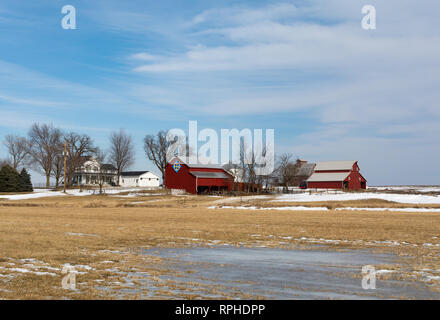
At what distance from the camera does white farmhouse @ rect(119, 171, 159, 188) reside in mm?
130625

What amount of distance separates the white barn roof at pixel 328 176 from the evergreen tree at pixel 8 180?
205ft

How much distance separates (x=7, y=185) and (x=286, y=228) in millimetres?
79294

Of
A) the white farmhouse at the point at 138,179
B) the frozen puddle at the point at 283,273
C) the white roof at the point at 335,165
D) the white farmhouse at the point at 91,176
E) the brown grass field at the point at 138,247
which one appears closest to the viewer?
the frozen puddle at the point at 283,273

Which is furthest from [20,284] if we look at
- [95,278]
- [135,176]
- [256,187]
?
[135,176]

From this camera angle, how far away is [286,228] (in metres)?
25.2

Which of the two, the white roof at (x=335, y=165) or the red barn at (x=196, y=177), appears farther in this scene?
the white roof at (x=335, y=165)

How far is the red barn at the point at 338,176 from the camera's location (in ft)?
329

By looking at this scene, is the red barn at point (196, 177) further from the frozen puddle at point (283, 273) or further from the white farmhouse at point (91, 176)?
the frozen puddle at point (283, 273)

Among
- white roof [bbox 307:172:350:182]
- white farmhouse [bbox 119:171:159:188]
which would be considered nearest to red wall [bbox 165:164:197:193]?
white roof [bbox 307:172:350:182]

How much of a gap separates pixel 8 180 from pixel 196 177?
38097mm

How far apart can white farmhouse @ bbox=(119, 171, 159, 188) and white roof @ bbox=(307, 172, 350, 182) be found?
48.3 metres

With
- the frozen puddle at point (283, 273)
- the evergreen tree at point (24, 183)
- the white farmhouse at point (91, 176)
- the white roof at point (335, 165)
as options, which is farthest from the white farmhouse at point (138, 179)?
the frozen puddle at point (283, 273)

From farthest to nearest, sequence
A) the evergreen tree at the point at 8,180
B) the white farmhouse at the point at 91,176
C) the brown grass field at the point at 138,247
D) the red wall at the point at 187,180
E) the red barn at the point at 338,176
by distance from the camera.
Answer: the white farmhouse at the point at 91,176 → the red barn at the point at 338,176 → the evergreen tree at the point at 8,180 → the red wall at the point at 187,180 → the brown grass field at the point at 138,247

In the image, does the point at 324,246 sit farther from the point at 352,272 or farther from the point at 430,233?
the point at 430,233
